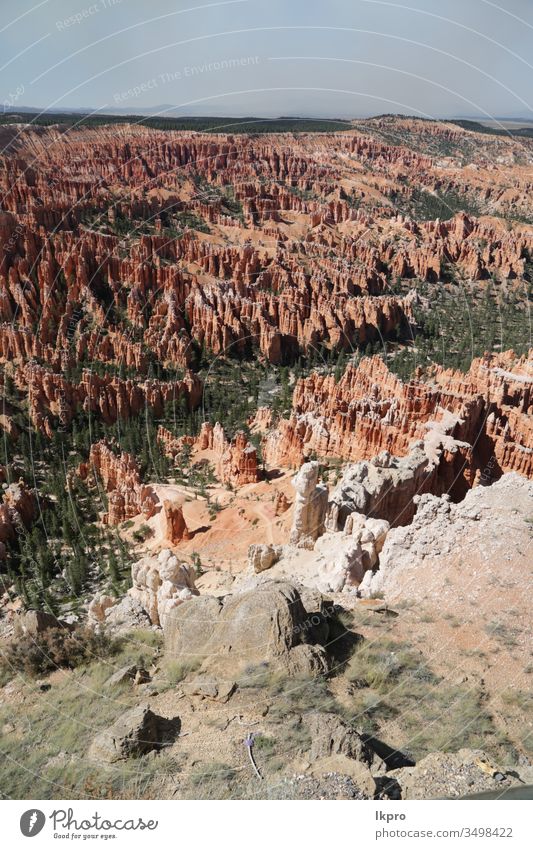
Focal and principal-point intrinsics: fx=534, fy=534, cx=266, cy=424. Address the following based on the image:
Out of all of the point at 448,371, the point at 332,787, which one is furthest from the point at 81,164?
the point at 332,787

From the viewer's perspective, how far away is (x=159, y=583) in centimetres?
1927

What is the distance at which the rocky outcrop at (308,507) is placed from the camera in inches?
886

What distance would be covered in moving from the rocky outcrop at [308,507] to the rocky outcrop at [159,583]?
5.13m

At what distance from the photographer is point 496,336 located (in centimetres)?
6725

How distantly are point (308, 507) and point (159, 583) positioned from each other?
7.05 meters

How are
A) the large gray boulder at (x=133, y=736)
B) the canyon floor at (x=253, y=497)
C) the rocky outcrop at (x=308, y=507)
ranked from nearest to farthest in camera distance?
the large gray boulder at (x=133, y=736), the canyon floor at (x=253, y=497), the rocky outcrop at (x=308, y=507)

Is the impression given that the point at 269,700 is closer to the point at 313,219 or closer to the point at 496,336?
the point at 496,336

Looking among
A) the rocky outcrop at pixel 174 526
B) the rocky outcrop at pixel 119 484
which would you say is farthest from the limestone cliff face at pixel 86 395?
the rocky outcrop at pixel 174 526

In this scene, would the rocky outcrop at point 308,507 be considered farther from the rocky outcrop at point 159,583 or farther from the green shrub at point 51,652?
the green shrub at point 51,652

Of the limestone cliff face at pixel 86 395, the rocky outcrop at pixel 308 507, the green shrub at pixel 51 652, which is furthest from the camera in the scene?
the limestone cliff face at pixel 86 395
